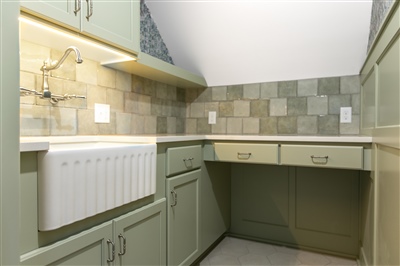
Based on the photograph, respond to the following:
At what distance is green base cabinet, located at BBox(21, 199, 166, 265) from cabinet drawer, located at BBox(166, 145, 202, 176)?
206mm

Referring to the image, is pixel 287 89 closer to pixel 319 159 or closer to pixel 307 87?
pixel 307 87

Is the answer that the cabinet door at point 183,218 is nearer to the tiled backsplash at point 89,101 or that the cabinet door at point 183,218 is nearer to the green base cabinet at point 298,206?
the tiled backsplash at point 89,101

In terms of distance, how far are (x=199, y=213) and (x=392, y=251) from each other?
1124mm

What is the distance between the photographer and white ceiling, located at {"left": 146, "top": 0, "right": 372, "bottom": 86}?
178 centimetres

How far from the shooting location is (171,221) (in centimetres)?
150

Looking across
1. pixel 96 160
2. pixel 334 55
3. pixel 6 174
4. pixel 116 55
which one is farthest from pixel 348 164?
pixel 6 174

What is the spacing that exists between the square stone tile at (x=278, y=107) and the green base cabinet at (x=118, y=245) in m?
1.31

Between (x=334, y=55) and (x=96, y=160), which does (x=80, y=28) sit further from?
(x=334, y=55)

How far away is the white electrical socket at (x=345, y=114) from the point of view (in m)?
2.03

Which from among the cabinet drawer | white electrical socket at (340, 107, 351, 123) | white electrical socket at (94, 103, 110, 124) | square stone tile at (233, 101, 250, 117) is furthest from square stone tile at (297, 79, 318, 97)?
white electrical socket at (94, 103, 110, 124)

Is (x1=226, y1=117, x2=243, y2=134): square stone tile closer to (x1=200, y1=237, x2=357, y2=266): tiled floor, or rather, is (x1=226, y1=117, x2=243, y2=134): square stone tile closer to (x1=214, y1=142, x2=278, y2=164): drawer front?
(x1=214, y1=142, x2=278, y2=164): drawer front

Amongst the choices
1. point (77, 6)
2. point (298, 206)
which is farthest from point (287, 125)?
point (77, 6)

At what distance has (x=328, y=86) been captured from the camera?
209cm

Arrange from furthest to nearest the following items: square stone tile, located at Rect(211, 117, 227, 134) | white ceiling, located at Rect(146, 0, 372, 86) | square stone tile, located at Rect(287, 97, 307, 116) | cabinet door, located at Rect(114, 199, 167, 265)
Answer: square stone tile, located at Rect(211, 117, 227, 134) < square stone tile, located at Rect(287, 97, 307, 116) < white ceiling, located at Rect(146, 0, 372, 86) < cabinet door, located at Rect(114, 199, 167, 265)
